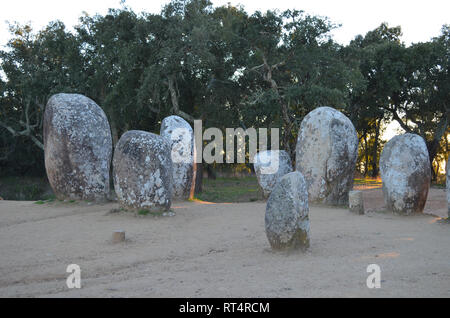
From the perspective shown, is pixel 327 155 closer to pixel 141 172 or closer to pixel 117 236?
pixel 141 172

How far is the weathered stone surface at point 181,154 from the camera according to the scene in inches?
531

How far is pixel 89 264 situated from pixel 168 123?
8309 millimetres

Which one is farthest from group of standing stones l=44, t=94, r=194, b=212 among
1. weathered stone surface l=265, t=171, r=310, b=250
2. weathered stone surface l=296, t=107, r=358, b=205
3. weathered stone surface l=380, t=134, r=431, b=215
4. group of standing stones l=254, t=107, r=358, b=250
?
weathered stone surface l=380, t=134, r=431, b=215

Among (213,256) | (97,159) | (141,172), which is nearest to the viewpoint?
(213,256)

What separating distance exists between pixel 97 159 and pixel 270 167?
17.1 feet

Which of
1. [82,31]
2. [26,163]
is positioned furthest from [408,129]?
[26,163]

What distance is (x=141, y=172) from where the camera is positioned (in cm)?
945

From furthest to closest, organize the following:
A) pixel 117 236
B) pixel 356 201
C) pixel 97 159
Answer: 1. pixel 97 159
2. pixel 356 201
3. pixel 117 236

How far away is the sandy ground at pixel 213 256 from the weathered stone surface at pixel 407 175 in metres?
0.35

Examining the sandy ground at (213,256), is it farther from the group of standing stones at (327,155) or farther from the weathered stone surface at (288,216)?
the group of standing stones at (327,155)

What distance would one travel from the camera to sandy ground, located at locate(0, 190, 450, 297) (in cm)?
475

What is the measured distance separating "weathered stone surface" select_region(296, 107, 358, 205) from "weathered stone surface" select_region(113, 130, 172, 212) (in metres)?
4.40

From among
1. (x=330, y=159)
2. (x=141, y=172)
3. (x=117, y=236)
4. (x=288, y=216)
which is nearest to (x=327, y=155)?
(x=330, y=159)

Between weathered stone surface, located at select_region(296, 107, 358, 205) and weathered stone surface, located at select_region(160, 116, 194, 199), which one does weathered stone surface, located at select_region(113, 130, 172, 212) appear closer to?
weathered stone surface, located at select_region(160, 116, 194, 199)
